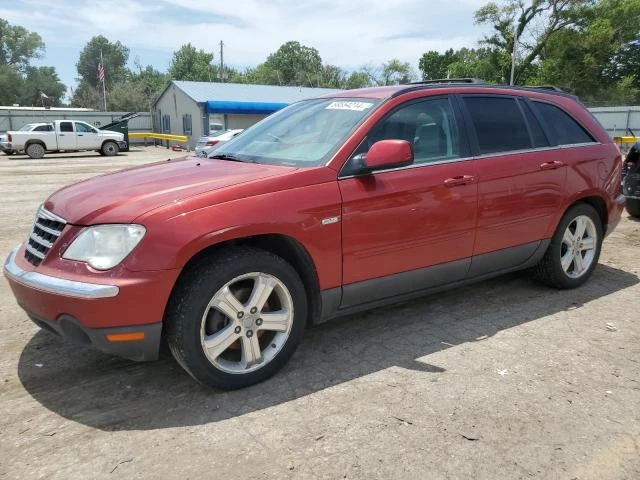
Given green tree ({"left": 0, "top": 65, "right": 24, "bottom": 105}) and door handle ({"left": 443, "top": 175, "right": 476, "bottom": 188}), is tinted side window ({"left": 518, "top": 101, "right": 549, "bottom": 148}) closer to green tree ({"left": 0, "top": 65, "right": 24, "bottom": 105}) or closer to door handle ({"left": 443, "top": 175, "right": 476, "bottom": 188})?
door handle ({"left": 443, "top": 175, "right": 476, "bottom": 188})

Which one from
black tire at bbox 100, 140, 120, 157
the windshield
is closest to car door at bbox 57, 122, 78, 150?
black tire at bbox 100, 140, 120, 157

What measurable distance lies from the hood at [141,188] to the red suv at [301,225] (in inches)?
0.5

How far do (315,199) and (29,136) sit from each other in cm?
2486

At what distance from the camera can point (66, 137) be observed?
25.1m

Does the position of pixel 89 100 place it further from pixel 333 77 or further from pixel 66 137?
pixel 66 137

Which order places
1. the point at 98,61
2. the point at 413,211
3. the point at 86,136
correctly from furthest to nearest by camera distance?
1. the point at 98,61
2. the point at 86,136
3. the point at 413,211

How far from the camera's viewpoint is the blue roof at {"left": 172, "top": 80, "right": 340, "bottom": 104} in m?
35.3

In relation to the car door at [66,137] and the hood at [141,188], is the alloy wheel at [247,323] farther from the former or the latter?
the car door at [66,137]

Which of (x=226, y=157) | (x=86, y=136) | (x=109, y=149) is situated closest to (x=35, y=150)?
(x=86, y=136)

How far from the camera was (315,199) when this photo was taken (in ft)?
10.5

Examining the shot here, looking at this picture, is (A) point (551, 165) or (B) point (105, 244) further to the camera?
(A) point (551, 165)

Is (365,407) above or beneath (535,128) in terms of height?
beneath

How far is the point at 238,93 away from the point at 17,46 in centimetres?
7712

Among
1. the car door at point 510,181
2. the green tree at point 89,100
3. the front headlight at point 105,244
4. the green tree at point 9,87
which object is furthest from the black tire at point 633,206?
the green tree at point 9,87
